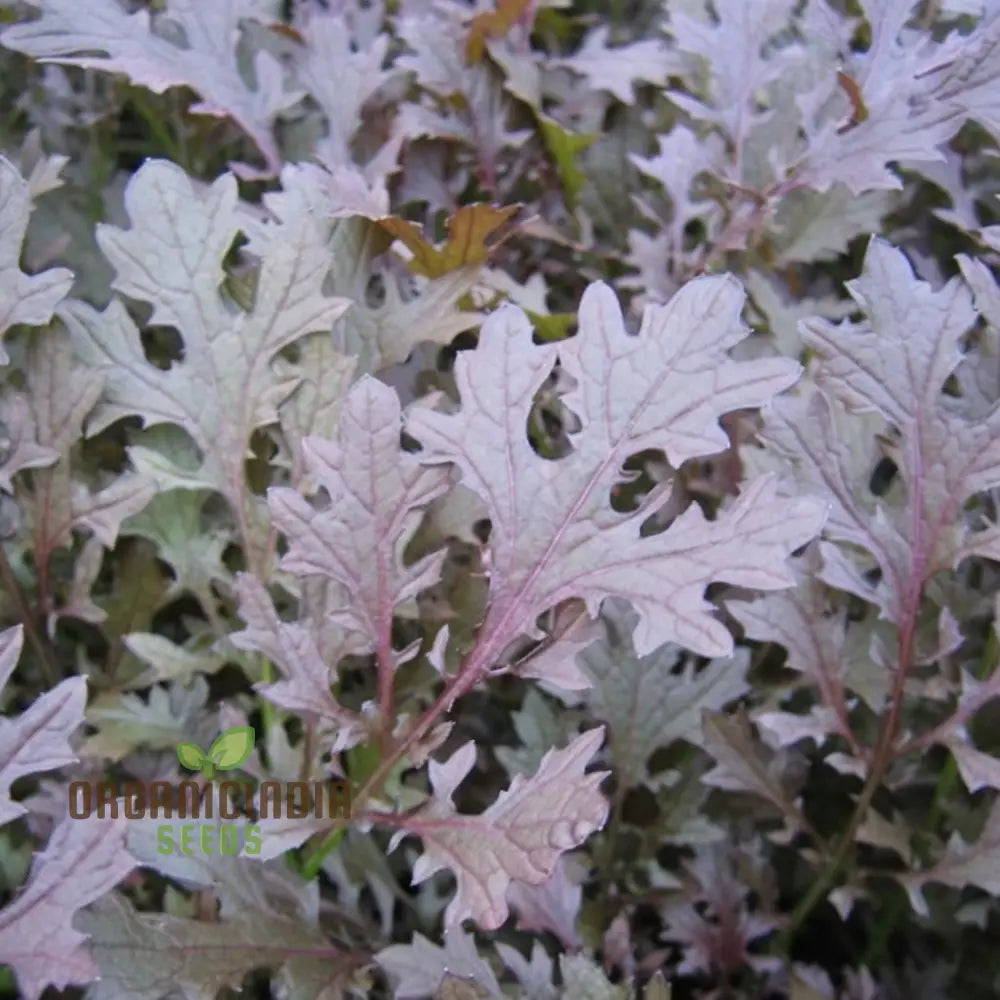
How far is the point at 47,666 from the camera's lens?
88cm

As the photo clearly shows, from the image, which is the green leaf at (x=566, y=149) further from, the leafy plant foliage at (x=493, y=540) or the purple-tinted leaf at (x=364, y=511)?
the purple-tinted leaf at (x=364, y=511)

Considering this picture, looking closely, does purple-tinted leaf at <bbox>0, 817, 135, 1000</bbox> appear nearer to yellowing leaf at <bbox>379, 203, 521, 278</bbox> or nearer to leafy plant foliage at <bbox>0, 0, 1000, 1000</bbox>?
leafy plant foliage at <bbox>0, 0, 1000, 1000</bbox>

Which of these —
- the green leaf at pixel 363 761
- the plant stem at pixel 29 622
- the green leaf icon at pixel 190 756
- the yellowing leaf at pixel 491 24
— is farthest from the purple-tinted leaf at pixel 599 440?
the yellowing leaf at pixel 491 24

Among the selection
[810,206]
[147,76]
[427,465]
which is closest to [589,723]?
[427,465]

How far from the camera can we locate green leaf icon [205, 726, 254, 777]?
2.54 feet

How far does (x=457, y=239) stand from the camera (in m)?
0.83

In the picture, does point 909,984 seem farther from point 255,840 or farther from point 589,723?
point 255,840

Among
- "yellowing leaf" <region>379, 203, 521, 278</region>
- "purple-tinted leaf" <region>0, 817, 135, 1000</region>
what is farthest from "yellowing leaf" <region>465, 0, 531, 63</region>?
"purple-tinted leaf" <region>0, 817, 135, 1000</region>

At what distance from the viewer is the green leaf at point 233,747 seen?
0.77 metres

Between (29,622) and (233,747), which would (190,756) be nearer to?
(233,747)
